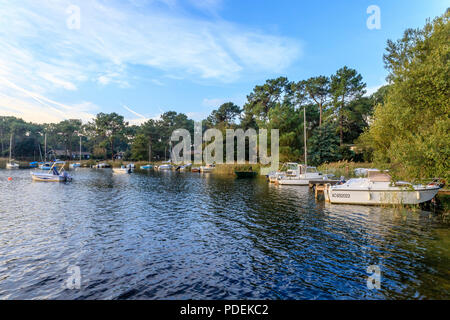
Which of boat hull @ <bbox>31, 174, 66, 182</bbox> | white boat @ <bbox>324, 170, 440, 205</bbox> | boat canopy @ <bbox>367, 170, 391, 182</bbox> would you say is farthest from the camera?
boat hull @ <bbox>31, 174, 66, 182</bbox>

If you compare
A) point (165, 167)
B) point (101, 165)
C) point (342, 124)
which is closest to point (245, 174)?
point (342, 124)

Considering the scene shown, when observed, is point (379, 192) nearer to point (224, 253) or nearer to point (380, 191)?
point (380, 191)

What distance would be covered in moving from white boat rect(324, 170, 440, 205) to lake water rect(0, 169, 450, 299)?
1.37 m

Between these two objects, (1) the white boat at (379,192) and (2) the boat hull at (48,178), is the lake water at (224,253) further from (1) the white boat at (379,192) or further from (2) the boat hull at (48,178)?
(2) the boat hull at (48,178)

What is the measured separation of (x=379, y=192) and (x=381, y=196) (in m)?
0.34

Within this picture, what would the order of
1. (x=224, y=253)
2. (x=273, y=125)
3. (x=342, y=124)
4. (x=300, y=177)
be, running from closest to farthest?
(x=224, y=253)
(x=300, y=177)
(x=273, y=125)
(x=342, y=124)

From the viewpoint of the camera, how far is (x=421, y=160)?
48.9 ft

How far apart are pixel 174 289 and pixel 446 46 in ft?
66.0

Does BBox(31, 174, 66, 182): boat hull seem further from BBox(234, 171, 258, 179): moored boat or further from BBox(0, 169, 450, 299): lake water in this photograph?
A: BBox(234, 171, 258, 179): moored boat

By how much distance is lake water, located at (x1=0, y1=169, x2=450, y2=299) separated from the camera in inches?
297

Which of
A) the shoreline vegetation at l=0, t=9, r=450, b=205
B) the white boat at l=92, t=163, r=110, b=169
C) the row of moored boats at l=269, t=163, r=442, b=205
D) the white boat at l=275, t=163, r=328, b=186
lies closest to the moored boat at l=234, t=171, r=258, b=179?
the shoreline vegetation at l=0, t=9, r=450, b=205

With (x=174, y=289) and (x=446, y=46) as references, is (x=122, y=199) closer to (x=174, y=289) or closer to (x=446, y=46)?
(x=174, y=289)

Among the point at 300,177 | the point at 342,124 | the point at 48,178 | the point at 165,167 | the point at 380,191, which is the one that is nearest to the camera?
the point at 380,191

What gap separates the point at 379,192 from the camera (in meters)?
19.1
